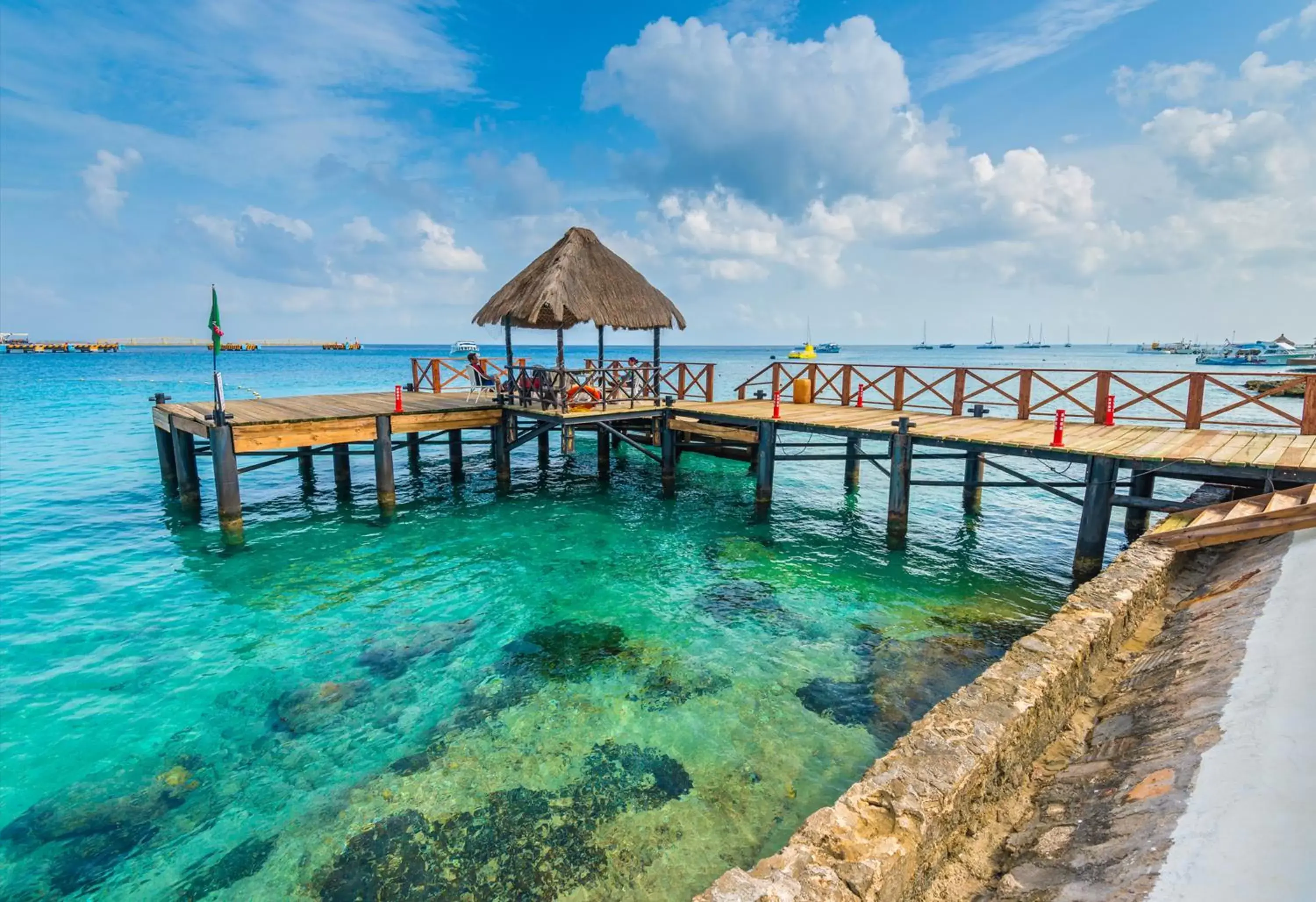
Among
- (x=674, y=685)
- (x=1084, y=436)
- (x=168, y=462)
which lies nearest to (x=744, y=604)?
(x=674, y=685)

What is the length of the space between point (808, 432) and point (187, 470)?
16180 millimetres

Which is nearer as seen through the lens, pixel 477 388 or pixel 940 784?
pixel 940 784

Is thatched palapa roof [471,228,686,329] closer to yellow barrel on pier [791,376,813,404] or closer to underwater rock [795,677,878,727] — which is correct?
yellow barrel on pier [791,376,813,404]

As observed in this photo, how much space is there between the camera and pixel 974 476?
16594mm

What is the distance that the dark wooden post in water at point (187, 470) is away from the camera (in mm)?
15641

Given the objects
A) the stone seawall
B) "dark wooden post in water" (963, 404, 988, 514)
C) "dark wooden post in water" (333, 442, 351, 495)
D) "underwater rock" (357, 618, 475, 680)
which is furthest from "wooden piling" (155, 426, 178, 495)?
"dark wooden post in water" (963, 404, 988, 514)

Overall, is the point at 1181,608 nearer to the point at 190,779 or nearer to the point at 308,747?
the point at 308,747

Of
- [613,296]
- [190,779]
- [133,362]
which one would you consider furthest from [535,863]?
[133,362]

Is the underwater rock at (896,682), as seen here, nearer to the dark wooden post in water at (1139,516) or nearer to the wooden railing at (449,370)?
the dark wooden post in water at (1139,516)

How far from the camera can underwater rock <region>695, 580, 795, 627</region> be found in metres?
10.2

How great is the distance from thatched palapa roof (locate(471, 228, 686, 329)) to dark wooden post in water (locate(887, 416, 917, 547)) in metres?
8.23

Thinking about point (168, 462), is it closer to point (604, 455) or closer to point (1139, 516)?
point (604, 455)

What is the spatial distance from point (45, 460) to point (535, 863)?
92.0 feet

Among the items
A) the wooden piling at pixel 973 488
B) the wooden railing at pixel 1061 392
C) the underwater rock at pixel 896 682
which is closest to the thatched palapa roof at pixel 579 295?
the wooden railing at pixel 1061 392
